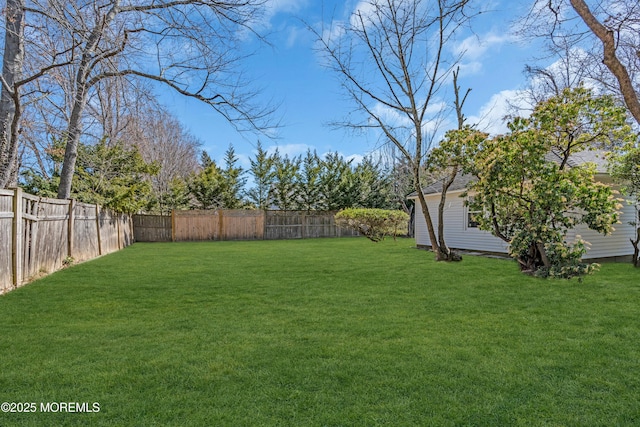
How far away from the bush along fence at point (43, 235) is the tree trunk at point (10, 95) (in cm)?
89

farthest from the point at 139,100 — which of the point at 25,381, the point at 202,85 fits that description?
the point at 25,381

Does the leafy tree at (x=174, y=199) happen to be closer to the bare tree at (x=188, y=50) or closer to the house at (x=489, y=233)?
the bare tree at (x=188, y=50)

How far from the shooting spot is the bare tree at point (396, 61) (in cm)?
830

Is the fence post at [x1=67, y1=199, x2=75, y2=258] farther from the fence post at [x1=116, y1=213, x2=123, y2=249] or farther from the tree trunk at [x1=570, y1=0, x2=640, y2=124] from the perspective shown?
the tree trunk at [x1=570, y1=0, x2=640, y2=124]

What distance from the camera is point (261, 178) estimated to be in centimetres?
1972

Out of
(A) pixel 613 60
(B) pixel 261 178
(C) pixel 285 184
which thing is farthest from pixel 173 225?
(A) pixel 613 60

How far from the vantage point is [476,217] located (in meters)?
7.04

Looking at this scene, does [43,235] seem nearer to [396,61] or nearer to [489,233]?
[396,61]

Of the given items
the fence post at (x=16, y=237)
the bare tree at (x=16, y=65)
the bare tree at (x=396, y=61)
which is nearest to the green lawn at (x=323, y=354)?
the fence post at (x=16, y=237)

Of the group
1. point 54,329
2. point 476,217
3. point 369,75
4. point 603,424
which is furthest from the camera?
point 369,75

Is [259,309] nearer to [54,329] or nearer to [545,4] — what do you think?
[54,329]

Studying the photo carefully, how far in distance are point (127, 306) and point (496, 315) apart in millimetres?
4289

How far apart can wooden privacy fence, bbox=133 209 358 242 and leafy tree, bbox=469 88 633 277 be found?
12.3 metres

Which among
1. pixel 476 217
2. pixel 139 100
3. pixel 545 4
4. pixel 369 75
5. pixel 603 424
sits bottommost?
A: pixel 603 424
